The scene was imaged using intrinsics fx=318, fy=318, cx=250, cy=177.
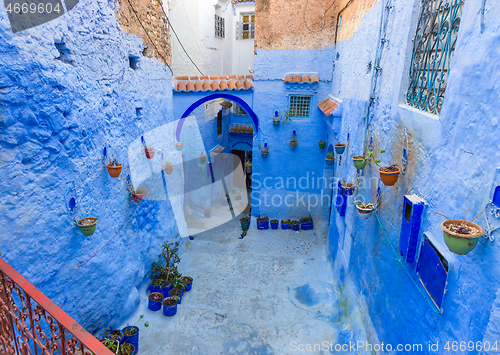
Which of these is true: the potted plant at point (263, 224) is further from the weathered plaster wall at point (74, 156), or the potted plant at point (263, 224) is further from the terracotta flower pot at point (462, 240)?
the terracotta flower pot at point (462, 240)

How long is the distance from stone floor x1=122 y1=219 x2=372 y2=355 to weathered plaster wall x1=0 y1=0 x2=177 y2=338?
50.2 inches

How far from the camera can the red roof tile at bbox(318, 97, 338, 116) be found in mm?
8703

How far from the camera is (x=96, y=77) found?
583 cm

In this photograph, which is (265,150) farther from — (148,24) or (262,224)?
(148,24)

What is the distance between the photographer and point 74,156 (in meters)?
5.27

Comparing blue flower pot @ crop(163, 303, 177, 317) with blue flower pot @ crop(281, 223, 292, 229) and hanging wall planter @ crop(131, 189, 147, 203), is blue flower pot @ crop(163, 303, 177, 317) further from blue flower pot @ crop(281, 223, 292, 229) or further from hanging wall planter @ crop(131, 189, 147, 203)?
blue flower pot @ crop(281, 223, 292, 229)

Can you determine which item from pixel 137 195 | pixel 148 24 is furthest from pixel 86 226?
pixel 148 24

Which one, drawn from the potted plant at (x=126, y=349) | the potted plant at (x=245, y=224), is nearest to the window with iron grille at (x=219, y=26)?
the potted plant at (x=245, y=224)

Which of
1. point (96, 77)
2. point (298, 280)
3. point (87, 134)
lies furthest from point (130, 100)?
point (298, 280)

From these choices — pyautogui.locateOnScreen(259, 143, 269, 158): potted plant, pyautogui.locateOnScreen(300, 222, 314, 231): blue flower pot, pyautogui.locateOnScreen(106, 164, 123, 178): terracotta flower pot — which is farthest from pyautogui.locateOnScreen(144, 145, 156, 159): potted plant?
pyautogui.locateOnScreen(300, 222, 314, 231): blue flower pot

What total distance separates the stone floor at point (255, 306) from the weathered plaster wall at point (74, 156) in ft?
4.18

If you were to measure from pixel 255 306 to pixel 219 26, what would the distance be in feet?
42.1

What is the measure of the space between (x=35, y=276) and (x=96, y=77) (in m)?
3.50

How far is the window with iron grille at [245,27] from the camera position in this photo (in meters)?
17.3
